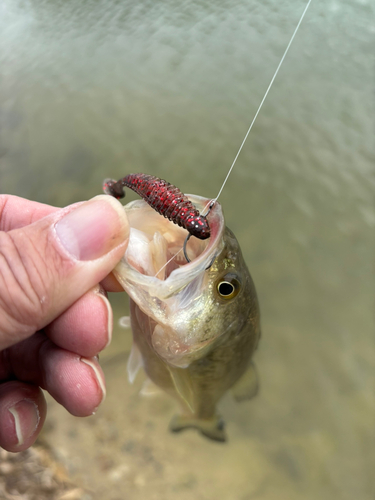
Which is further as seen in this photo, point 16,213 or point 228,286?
point 16,213

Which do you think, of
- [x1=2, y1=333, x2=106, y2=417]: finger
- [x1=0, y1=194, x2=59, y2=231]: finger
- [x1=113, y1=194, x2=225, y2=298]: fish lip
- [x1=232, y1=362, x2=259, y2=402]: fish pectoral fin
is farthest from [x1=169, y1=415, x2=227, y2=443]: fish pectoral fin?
[x1=0, y1=194, x2=59, y2=231]: finger

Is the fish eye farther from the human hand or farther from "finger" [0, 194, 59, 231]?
"finger" [0, 194, 59, 231]

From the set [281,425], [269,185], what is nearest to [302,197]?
[269,185]

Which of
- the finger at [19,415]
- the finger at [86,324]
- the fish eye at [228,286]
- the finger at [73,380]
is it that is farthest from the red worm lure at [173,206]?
the finger at [19,415]

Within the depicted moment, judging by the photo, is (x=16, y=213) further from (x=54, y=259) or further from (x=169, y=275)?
(x=169, y=275)

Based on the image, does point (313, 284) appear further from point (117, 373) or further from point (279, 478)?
point (117, 373)

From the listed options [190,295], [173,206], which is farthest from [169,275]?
[173,206]
